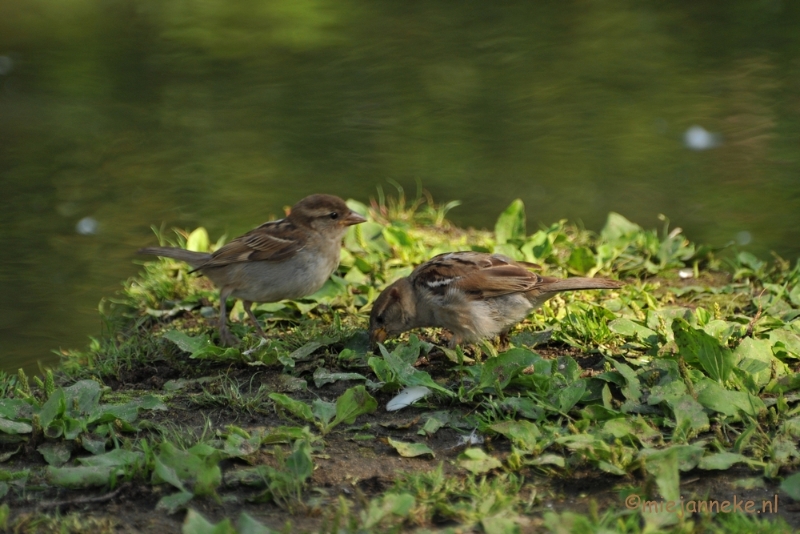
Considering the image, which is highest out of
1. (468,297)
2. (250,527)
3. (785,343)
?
(250,527)

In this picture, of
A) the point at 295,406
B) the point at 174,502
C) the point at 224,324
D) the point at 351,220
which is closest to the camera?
the point at 174,502

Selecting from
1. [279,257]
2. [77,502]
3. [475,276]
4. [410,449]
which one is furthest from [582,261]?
[77,502]

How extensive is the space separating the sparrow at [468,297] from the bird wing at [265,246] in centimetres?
87

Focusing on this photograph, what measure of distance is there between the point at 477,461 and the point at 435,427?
0.42 meters

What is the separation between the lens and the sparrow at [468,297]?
5.25m

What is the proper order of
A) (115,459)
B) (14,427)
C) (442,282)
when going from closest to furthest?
1. (115,459)
2. (14,427)
3. (442,282)

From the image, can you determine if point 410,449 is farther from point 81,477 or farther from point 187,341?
point 187,341

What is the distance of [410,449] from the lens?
4.14 meters

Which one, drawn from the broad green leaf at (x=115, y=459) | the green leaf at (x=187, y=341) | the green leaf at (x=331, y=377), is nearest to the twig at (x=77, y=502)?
the broad green leaf at (x=115, y=459)

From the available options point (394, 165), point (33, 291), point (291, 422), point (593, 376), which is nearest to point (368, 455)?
point (291, 422)

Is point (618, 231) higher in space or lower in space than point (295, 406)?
lower

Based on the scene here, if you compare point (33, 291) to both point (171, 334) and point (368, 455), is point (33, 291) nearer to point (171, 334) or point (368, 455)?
point (171, 334)

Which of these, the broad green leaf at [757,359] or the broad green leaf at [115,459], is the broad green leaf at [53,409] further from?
the broad green leaf at [757,359]

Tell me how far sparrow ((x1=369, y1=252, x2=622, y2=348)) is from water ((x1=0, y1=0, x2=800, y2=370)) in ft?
8.82
